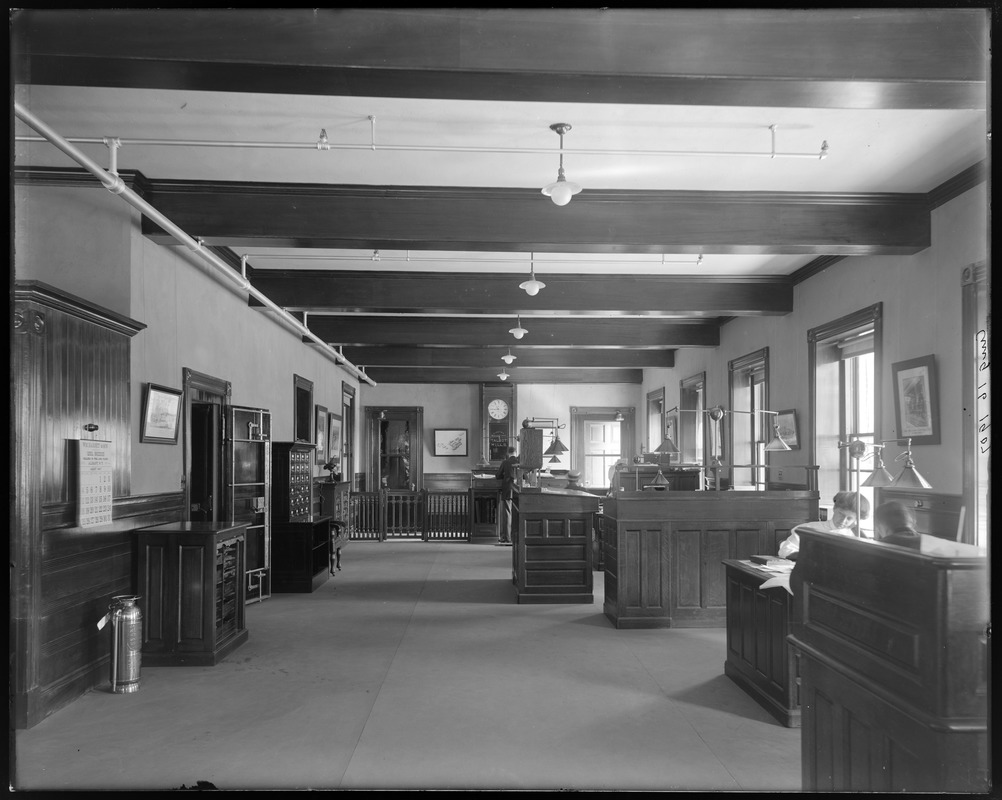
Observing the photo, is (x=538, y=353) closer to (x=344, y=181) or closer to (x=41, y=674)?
(x=344, y=181)

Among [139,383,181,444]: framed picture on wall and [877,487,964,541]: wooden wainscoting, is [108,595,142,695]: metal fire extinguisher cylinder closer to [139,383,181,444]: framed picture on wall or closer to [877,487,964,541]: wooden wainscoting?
[139,383,181,444]: framed picture on wall

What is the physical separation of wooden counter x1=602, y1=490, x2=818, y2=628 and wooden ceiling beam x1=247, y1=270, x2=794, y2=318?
294 centimetres

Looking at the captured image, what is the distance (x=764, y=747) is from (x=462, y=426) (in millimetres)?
13710

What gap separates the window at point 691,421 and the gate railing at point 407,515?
3.90m

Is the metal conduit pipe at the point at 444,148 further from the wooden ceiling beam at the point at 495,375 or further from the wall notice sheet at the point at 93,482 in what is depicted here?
the wooden ceiling beam at the point at 495,375

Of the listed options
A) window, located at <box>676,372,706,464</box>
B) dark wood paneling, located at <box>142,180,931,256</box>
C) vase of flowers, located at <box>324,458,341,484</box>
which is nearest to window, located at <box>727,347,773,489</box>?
window, located at <box>676,372,706,464</box>

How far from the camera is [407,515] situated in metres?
13.9

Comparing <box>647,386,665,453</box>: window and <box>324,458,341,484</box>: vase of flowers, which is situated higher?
<box>647,386,665,453</box>: window

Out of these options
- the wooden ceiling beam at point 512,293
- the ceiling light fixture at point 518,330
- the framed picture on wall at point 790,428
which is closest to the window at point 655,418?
the ceiling light fixture at point 518,330

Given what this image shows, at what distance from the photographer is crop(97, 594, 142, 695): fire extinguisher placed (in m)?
4.93

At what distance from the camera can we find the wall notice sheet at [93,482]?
4812mm

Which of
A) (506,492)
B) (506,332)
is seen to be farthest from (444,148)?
(506,492)

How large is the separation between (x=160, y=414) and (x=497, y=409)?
1141cm

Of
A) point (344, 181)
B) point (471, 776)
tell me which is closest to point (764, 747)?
point (471, 776)
